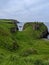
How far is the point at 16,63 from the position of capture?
85.7 feet

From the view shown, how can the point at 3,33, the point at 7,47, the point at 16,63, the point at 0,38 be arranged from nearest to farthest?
the point at 16,63, the point at 7,47, the point at 0,38, the point at 3,33

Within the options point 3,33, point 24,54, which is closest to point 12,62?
point 24,54

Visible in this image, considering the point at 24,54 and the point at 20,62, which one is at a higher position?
the point at 20,62

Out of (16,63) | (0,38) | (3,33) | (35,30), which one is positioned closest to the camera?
(16,63)

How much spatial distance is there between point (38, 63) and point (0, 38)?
1650 inches

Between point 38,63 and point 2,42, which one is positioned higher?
point 38,63

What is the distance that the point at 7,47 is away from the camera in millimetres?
62344

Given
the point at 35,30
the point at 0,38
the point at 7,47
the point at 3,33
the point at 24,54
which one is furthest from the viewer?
the point at 35,30

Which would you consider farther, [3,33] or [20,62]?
[3,33]

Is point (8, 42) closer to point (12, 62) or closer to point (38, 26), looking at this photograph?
point (12, 62)

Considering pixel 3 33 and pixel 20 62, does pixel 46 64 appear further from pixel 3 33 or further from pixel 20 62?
pixel 3 33

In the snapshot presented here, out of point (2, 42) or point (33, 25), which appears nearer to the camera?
point (2, 42)

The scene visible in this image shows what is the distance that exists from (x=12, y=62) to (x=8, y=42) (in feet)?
129

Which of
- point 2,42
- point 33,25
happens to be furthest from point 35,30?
point 2,42
